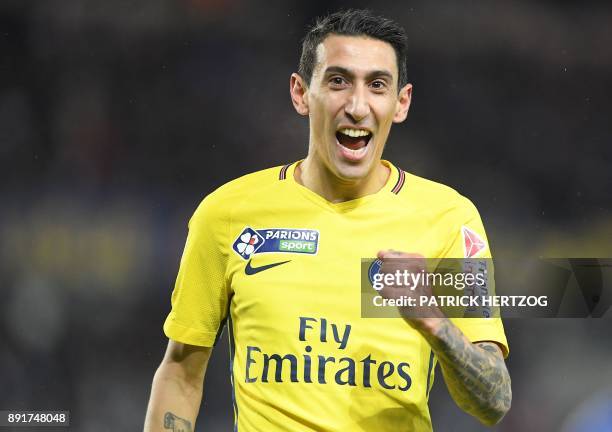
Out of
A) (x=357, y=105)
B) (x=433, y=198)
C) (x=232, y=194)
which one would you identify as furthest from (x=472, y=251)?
(x=232, y=194)

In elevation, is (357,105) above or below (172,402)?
above

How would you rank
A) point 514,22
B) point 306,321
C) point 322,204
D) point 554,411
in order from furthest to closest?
point 514,22
point 554,411
point 322,204
point 306,321

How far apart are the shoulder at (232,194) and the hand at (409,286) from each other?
32.6 inches

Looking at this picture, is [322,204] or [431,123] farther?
[431,123]

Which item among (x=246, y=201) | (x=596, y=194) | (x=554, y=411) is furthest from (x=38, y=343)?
(x=596, y=194)

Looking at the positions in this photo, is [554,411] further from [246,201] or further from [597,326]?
[246,201]

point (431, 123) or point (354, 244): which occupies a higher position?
point (431, 123)

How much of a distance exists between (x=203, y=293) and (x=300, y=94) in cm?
68

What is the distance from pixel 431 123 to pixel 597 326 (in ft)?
4.24

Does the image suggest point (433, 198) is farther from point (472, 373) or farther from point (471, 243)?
point (472, 373)

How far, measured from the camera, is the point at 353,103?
8.66ft

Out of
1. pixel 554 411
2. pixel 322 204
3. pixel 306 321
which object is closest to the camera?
pixel 306 321

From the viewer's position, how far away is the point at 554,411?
4449mm

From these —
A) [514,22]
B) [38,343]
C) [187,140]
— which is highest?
[514,22]
